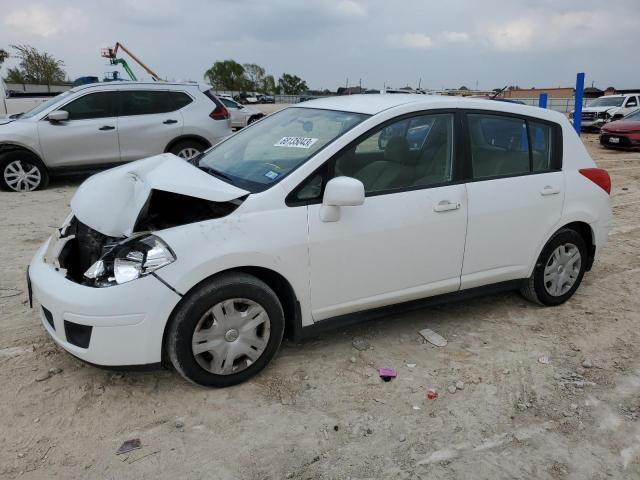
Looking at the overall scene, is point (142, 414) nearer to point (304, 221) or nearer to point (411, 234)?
point (304, 221)

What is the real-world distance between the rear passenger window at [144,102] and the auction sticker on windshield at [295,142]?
6188 mm

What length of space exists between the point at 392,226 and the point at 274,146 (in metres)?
1.01

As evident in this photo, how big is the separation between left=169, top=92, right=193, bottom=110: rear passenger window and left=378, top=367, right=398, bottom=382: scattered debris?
23.8 ft

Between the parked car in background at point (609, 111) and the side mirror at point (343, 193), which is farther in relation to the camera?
the parked car in background at point (609, 111)

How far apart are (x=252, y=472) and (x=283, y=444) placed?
0.25 m

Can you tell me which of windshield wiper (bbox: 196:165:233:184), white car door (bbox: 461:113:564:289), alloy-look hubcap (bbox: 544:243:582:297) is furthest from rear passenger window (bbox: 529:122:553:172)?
windshield wiper (bbox: 196:165:233:184)

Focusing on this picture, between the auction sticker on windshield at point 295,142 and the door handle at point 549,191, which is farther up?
the auction sticker on windshield at point 295,142

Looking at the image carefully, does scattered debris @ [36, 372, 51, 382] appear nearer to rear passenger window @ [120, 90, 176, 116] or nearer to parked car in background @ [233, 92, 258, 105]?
rear passenger window @ [120, 90, 176, 116]

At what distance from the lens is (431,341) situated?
3.82 metres

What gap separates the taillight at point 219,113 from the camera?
31.0 feet

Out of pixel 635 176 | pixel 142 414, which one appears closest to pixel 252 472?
pixel 142 414

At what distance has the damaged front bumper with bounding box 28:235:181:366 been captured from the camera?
2740 mm

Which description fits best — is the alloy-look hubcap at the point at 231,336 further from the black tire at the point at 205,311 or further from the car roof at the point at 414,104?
the car roof at the point at 414,104

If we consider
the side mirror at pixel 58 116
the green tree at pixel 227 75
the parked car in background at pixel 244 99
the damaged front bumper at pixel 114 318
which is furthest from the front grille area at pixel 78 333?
the green tree at pixel 227 75
